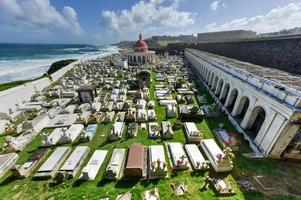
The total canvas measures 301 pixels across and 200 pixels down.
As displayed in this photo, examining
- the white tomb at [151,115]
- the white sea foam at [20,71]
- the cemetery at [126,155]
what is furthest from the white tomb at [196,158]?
the white sea foam at [20,71]

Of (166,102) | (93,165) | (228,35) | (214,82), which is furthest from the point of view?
(228,35)

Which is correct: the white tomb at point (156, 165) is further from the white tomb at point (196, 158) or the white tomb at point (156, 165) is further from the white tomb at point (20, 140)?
the white tomb at point (20, 140)

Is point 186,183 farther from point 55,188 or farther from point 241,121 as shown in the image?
point 241,121

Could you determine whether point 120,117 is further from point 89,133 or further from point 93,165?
point 93,165

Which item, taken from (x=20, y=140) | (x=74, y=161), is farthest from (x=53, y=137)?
(x=74, y=161)

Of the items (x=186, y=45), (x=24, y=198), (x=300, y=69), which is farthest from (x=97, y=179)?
(x=186, y=45)

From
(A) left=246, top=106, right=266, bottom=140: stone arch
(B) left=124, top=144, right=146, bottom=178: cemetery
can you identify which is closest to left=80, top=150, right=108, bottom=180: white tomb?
(B) left=124, top=144, right=146, bottom=178: cemetery
